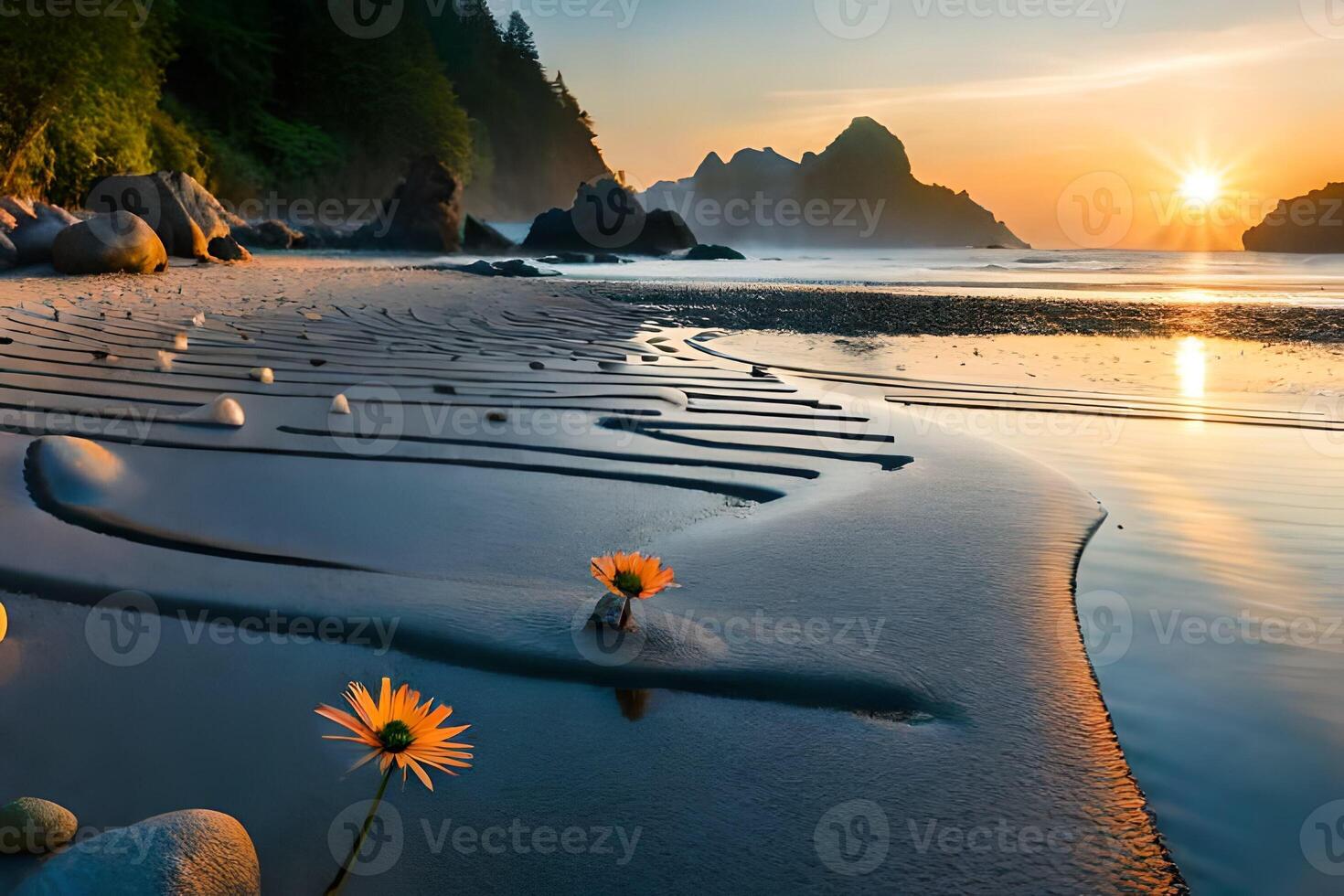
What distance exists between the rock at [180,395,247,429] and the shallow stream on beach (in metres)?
2.78

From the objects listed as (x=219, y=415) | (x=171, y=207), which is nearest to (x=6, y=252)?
(x=171, y=207)

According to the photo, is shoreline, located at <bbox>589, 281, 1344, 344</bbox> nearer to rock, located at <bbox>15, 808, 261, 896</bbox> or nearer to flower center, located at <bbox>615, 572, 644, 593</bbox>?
flower center, located at <bbox>615, 572, 644, 593</bbox>

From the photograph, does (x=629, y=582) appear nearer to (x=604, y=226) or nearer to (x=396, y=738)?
(x=396, y=738)

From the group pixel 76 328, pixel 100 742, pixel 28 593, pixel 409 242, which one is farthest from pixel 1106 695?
pixel 409 242

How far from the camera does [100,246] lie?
415 inches

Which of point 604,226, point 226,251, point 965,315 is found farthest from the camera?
point 604,226

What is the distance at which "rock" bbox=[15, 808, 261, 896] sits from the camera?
2.86 ft

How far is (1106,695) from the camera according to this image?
159 cm

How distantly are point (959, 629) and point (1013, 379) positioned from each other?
14.9 feet

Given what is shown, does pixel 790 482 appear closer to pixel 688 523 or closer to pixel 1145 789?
pixel 688 523

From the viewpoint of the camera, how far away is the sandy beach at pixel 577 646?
1117 millimetres

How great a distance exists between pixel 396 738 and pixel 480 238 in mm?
34894

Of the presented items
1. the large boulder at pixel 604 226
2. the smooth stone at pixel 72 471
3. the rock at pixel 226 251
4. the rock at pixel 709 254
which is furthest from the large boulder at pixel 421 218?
the smooth stone at pixel 72 471

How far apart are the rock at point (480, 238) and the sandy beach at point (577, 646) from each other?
31.4 meters
